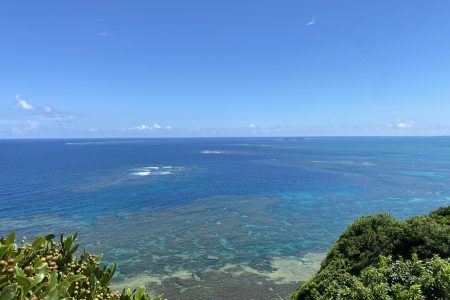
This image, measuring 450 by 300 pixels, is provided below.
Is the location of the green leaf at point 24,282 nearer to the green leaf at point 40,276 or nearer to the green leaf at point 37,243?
the green leaf at point 40,276

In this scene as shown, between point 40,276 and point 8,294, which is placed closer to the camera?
point 8,294

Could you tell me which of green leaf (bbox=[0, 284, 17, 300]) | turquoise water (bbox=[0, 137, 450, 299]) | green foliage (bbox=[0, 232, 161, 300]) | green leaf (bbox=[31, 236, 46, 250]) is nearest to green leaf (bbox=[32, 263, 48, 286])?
green foliage (bbox=[0, 232, 161, 300])

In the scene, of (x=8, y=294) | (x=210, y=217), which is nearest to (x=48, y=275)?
→ (x=8, y=294)

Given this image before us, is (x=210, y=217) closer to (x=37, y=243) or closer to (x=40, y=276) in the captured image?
(x=37, y=243)

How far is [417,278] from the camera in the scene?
1258 centimetres

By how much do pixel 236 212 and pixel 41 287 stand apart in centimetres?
4969

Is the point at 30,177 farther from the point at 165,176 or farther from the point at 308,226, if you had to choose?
the point at 308,226

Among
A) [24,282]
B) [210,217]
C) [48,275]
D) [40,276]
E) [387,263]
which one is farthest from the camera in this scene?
[210,217]

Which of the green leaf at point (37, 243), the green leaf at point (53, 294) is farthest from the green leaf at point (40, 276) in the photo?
the green leaf at point (37, 243)

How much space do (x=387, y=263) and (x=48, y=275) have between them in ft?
49.5

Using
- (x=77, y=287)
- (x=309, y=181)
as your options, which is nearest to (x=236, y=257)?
(x=77, y=287)

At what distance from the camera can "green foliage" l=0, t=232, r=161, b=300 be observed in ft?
20.9

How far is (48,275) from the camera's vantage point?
8.08 m

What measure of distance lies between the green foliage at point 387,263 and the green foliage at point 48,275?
30.1 feet
